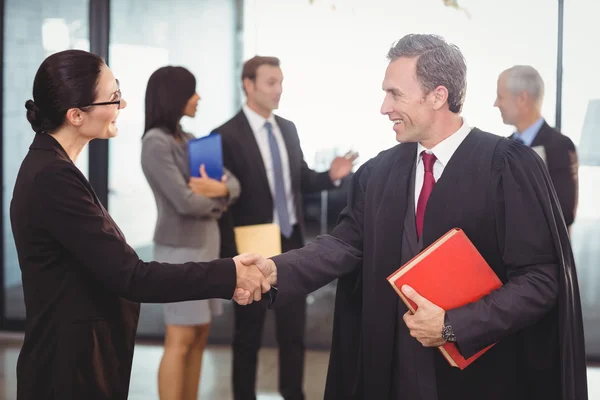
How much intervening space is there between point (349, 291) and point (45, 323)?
0.91 meters

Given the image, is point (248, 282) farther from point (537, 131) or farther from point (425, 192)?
point (537, 131)

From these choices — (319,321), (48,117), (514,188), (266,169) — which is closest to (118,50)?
(266,169)

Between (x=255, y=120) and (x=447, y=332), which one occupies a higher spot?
(x=255, y=120)

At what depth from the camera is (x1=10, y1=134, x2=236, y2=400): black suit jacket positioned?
Answer: 6.44 feet

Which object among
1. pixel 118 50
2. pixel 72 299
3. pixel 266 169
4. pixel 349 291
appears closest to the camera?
pixel 72 299

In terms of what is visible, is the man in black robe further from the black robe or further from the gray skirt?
the gray skirt

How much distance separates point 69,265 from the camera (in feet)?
6.59

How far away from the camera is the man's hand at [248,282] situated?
7.55 feet

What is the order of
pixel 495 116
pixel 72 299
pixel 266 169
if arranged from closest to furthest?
pixel 72 299, pixel 266 169, pixel 495 116

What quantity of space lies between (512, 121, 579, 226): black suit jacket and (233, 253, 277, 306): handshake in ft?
6.44

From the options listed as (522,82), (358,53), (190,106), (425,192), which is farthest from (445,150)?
(358,53)

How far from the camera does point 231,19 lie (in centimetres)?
503

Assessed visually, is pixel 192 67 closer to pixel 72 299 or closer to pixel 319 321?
pixel 319 321

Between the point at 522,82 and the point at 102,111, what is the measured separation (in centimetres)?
251
